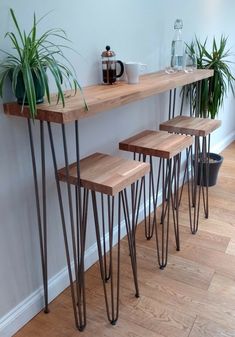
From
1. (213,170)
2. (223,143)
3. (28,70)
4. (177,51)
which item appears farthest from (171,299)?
(223,143)

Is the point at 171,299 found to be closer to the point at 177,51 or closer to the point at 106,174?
the point at 106,174

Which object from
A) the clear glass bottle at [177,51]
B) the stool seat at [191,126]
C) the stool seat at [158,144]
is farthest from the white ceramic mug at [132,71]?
the clear glass bottle at [177,51]

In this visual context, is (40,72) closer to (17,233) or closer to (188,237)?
(17,233)

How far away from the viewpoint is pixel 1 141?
1.31 m

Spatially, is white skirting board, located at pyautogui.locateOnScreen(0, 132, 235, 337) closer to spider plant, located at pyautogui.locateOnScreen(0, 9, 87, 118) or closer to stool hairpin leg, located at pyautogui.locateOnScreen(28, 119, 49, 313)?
stool hairpin leg, located at pyautogui.locateOnScreen(28, 119, 49, 313)

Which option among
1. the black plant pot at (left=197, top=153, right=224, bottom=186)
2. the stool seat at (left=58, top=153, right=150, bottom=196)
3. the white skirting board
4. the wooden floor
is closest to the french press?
the stool seat at (left=58, top=153, right=150, bottom=196)

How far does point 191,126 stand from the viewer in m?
2.11

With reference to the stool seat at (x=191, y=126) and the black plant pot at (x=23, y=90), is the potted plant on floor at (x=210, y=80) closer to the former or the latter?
the stool seat at (x=191, y=126)

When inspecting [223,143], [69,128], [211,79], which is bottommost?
[223,143]

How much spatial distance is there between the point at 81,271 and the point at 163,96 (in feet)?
4.92

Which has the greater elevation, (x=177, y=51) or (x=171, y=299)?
(x=177, y=51)

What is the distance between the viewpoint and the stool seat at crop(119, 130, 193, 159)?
168cm

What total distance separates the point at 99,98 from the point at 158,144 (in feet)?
1.71

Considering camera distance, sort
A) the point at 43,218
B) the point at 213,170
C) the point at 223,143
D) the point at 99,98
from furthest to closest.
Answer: the point at 223,143
the point at 213,170
the point at 43,218
the point at 99,98
